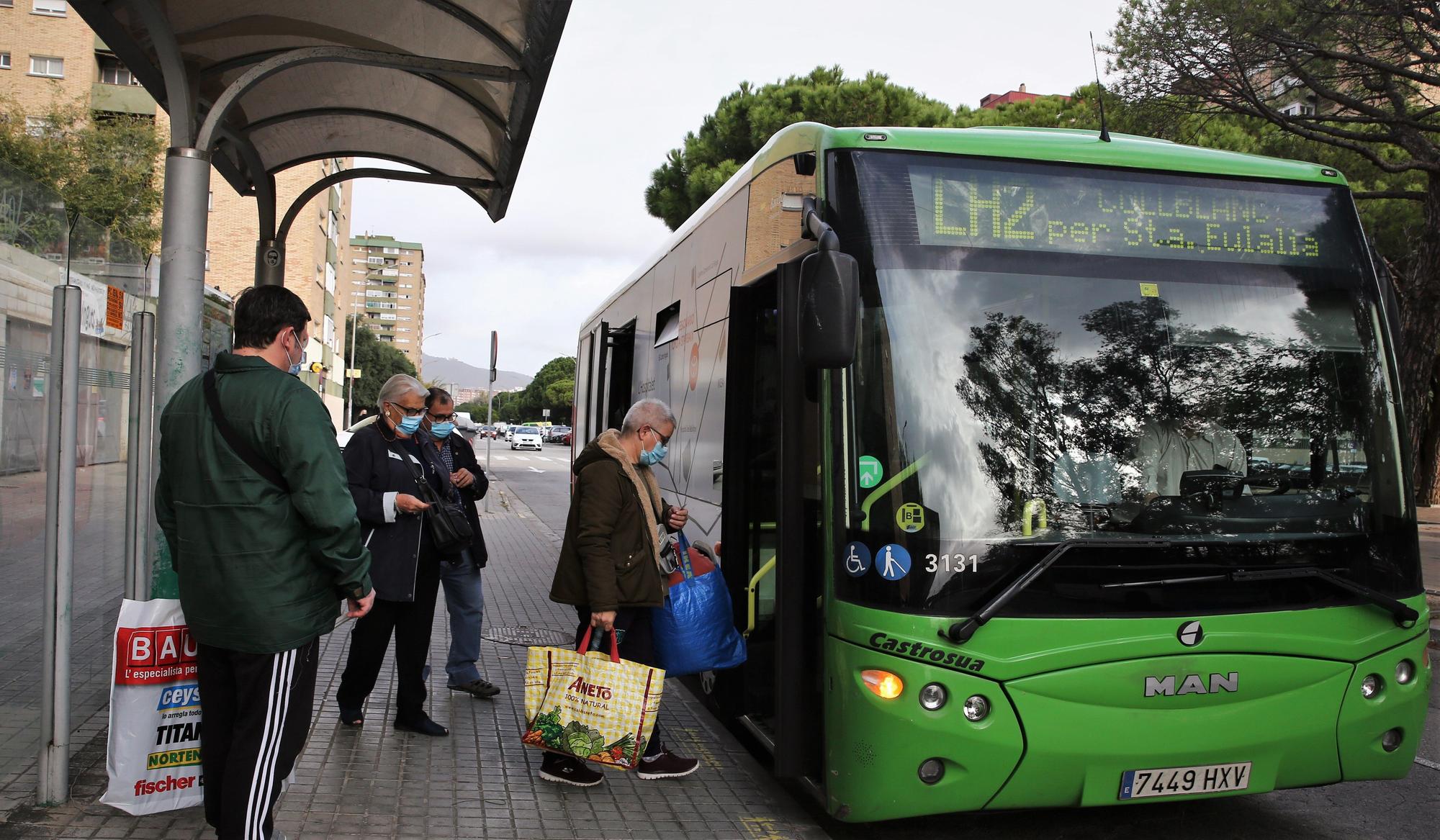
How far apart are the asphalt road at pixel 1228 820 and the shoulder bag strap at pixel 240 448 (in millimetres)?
2676

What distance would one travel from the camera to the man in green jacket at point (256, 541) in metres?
3.41

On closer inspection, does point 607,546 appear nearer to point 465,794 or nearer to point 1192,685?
point 465,794

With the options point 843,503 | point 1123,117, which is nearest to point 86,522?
point 843,503

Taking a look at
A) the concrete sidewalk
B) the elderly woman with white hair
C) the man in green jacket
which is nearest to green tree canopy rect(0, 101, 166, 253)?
the elderly woman with white hair

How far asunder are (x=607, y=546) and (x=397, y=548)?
4.09ft

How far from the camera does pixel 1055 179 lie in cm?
448

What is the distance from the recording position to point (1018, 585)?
3.99 metres

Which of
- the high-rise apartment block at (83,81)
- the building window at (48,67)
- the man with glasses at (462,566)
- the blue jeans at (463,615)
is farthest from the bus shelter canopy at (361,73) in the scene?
the building window at (48,67)

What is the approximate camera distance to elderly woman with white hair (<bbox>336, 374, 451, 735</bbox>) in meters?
5.35

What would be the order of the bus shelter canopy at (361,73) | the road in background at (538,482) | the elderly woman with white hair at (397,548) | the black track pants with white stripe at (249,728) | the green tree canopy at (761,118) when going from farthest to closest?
the green tree canopy at (761,118), the road in background at (538,482), the bus shelter canopy at (361,73), the elderly woman with white hair at (397,548), the black track pants with white stripe at (249,728)

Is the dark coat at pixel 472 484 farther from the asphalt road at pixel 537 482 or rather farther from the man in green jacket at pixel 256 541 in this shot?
the asphalt road at pixel 537 482

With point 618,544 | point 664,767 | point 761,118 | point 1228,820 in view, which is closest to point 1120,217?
point 618,544

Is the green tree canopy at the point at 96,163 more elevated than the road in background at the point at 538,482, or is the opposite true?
the green tree canopy at the point at 96,163

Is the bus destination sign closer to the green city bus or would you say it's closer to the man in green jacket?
the green city bus
